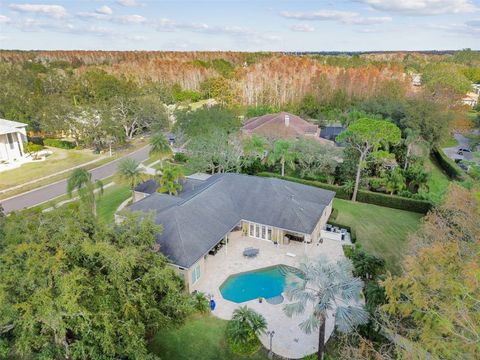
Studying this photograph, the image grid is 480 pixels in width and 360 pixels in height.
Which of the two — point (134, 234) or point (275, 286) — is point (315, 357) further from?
point (134, 234)

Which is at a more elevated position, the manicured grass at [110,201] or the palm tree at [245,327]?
the palm tree at [245,327]

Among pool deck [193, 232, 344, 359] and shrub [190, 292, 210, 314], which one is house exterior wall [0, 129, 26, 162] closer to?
pool deck [193, 232, 344, 359]

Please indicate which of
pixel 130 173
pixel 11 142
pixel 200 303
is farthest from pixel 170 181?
pixel 11 142

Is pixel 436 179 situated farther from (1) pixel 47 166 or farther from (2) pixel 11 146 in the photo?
(2) pixel 11 146

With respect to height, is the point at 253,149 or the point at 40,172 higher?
the point at 253,149

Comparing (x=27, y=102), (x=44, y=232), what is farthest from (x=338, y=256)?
(x=27, y=102)

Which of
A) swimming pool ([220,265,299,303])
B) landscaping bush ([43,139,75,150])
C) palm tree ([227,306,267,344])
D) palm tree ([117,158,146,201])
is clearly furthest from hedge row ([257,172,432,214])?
landscaping bush ([43,139,75,150])

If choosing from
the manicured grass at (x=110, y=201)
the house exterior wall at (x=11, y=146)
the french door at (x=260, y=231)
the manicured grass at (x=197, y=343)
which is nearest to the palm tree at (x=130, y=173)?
the manicured grass at (x=110, y=201)

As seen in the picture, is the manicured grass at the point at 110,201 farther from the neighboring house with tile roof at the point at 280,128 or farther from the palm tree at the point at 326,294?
the palm tree at the point at 326,294
